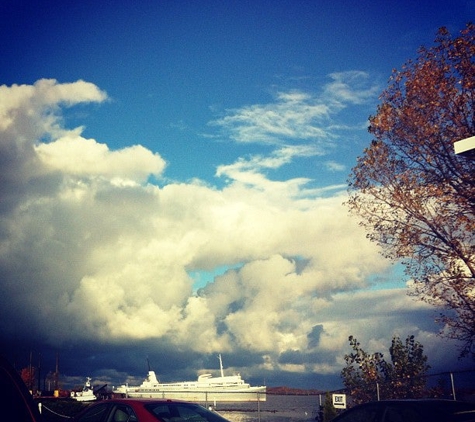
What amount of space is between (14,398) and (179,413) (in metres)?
4.55

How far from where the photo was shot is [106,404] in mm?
8508

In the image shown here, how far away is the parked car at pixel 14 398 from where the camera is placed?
12.0 feet

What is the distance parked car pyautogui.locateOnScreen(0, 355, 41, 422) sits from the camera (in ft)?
12.0

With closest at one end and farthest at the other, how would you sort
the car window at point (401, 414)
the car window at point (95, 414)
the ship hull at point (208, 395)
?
the car window at point (401, 414), the car window at point (95, 414), the ship hull at point (208, 395)

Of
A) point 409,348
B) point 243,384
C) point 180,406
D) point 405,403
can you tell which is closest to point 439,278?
point 409,348

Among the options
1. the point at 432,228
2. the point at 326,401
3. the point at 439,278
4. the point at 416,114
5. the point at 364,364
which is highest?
the point at 416,114

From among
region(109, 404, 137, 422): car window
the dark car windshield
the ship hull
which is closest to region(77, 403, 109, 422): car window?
region(109, 404, 137, 422): car window

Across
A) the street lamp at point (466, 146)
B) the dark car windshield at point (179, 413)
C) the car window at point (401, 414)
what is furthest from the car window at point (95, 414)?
the street lamp at point (466, 146)

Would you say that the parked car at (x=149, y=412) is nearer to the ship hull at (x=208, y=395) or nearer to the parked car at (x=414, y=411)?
the parked car at (x=414, y=411)

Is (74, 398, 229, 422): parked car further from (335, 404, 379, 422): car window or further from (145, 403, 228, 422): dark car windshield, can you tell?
(335, 404, 379, 422): car window

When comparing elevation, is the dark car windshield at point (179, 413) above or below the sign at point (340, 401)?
above

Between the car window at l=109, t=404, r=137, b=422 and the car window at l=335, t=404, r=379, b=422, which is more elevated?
the car window at l=109, t=404, r=137, b=422

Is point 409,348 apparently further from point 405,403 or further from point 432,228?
point 405,403

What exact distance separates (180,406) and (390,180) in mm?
12164
